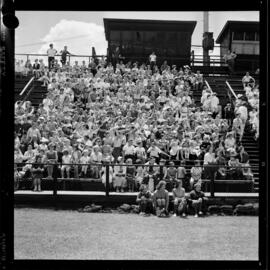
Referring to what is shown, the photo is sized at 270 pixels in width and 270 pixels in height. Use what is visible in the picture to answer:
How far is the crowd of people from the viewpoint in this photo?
1093 centimetres

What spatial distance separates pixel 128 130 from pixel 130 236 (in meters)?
4.18

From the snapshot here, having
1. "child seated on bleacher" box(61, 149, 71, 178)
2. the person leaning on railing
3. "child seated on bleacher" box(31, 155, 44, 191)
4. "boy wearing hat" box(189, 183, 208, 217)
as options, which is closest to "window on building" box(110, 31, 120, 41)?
the person leaning on railing

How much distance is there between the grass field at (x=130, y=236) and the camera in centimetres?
699

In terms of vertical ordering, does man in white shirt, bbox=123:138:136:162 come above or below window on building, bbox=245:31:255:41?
below

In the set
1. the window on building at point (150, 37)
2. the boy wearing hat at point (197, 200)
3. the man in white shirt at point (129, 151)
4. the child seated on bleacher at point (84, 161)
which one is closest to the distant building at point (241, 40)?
the window on building at point (150, 37)

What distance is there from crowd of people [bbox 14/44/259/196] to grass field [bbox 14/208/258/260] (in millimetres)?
1179

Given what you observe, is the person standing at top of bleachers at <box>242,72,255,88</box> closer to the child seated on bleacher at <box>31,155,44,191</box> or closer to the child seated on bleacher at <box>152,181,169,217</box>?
the child seated on bleacher at <box>152,181,169,217</box>

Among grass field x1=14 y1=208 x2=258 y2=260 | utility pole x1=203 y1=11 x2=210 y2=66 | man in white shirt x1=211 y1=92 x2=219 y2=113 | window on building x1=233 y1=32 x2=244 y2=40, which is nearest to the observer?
utility pole x1=203 y1=11 x2=210 y2=66

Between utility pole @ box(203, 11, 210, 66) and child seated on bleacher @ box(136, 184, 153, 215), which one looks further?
child seated on bleacher @ box(136, 184, 153, 215)

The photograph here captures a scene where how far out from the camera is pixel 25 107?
1159cm

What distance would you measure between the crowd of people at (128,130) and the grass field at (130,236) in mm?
1179

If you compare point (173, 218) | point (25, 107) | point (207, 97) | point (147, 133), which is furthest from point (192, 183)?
point (25, 107)

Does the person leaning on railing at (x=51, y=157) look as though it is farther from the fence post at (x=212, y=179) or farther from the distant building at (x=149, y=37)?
the distant building at (x=149, y=37)
